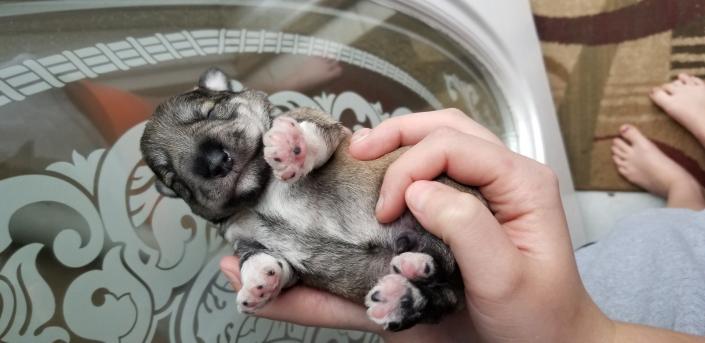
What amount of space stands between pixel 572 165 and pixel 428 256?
2.02 metres

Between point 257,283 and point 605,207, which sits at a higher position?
point 257,283

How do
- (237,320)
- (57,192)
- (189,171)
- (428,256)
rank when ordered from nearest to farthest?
(428,256) → (189,171) → (57,192) → (237,320)

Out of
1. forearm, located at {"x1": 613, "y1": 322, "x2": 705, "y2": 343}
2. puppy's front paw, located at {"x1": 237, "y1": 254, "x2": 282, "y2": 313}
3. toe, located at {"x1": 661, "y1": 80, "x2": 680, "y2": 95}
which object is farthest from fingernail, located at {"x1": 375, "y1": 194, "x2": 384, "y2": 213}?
toe, located at {"x1": 661, "y1": 80, "x2": 680, "y2": 95}

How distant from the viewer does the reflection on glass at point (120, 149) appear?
1.48m

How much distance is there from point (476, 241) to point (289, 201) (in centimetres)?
53

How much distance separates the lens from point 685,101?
256cm

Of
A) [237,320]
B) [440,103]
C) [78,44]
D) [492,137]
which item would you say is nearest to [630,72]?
[440,103]

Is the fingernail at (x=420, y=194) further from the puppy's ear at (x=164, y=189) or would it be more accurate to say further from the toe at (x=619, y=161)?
the toe at (x=619, y=161)

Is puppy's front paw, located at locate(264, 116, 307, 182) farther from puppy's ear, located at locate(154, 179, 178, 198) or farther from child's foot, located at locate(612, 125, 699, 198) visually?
child's foot, located at locate(612, 125, 699, 198)

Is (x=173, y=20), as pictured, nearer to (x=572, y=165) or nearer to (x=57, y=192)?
(x=57, y=192)

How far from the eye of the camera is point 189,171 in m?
1.37

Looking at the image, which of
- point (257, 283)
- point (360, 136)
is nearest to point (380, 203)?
point (360, 136)

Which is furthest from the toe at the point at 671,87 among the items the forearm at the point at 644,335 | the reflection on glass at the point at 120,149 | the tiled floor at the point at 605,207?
the forearm at the point at 644,335

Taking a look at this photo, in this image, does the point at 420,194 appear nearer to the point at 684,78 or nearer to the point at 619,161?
the point at 619,161
